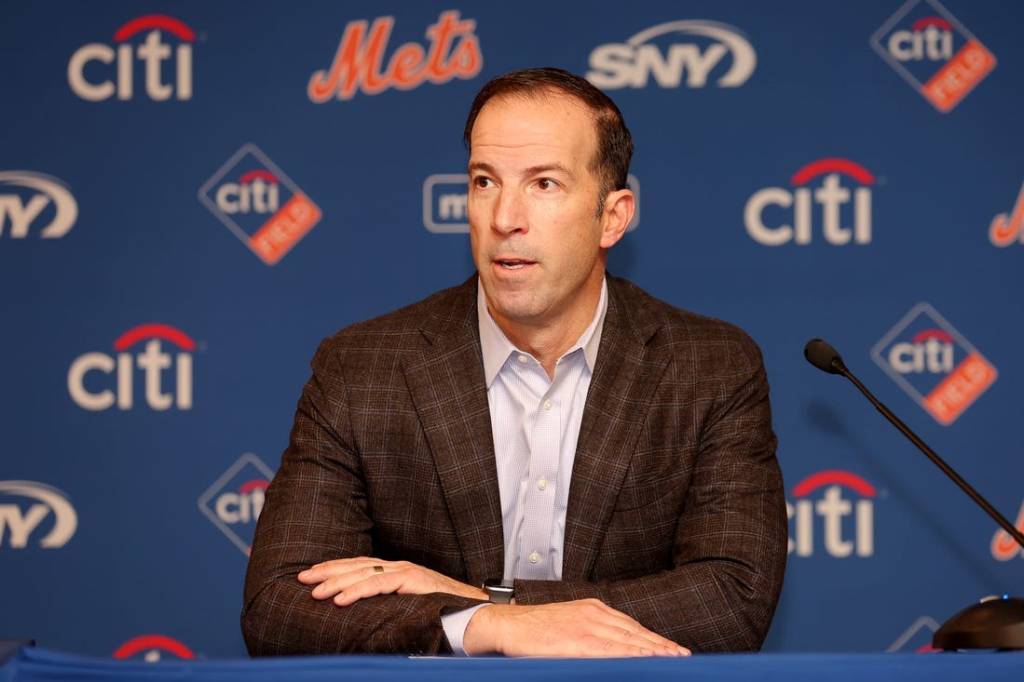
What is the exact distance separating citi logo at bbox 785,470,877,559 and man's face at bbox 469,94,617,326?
1083mm

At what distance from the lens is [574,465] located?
7.48 feet

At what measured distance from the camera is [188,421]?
120 inches

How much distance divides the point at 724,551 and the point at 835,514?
1.00m

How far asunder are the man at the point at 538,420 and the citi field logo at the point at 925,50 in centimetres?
101

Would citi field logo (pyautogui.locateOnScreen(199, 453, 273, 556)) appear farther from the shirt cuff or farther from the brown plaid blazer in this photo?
the shirt cuff

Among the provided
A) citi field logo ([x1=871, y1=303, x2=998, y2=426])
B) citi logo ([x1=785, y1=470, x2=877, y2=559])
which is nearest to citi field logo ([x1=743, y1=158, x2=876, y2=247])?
citi field logo ([x1=871, y1=303, x2=998, y2=426])

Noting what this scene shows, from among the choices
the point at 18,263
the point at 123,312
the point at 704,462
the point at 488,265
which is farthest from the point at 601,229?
the point at 18,263

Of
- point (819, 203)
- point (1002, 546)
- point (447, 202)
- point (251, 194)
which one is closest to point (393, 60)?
point (447, 202)

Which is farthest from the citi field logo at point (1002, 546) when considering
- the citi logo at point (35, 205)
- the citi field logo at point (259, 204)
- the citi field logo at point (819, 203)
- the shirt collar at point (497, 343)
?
the citi logo at point (35, 205)

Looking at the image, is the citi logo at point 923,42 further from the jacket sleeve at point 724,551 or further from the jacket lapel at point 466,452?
the jacket lapel at point 466,452

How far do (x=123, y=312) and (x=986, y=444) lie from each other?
2.25 metres

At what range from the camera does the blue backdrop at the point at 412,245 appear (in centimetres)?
301

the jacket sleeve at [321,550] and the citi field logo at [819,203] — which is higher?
the citi field logo at [819,203]

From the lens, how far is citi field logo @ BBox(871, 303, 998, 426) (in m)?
3.01
